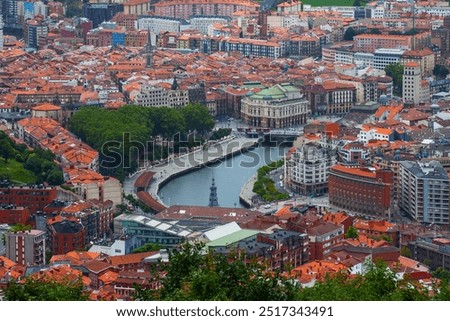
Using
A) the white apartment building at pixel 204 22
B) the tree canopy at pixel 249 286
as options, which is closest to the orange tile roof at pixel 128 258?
the tree canopy at pixel 249 286

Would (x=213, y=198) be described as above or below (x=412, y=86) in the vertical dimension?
below

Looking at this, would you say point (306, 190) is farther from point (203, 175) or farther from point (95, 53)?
point (95, 53)

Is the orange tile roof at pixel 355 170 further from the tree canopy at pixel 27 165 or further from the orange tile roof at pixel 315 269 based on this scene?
the orange tile roof at pixel 315 269

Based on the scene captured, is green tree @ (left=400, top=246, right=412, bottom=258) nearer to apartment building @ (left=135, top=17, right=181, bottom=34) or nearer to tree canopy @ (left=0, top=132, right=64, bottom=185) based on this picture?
tree canopy @ (left=0, top=132, right=64, bottom=185)

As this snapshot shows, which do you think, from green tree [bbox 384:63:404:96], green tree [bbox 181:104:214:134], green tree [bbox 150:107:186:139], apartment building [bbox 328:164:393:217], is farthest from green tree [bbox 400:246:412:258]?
green tree [bbox 384:63:404:96]

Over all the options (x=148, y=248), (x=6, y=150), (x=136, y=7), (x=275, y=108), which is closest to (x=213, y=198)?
(x=6, y=150)

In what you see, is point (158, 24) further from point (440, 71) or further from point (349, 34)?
point (440, 71)
